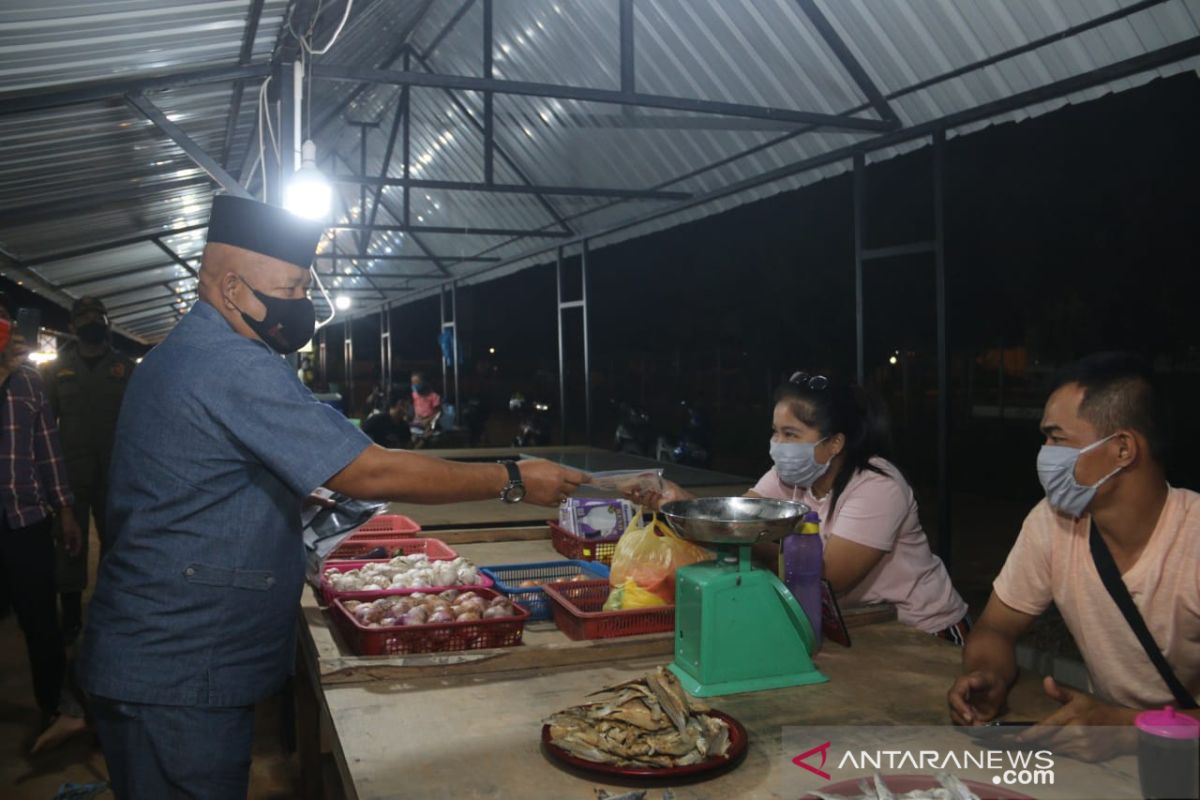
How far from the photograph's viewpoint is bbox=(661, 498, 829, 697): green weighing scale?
2084 mm

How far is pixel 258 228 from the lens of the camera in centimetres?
210

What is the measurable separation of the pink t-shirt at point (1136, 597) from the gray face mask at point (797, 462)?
0.87 m

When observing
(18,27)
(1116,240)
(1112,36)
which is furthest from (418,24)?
(1116,240)

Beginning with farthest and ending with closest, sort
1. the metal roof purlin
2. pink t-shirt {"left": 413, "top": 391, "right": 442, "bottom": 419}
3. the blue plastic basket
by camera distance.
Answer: pink t-shirt {"left": 413, "top": 391, "right": 442, "bottom": 419} < the metal roof purlin < the blue plastic basket

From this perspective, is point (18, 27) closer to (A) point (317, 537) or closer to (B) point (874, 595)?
(A) point (317, 537)

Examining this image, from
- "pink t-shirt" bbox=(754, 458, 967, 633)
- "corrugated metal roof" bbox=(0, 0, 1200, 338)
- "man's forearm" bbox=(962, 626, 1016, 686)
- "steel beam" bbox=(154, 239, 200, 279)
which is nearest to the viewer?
"man's forearm" bbox=(962, 626, 1016, 686)

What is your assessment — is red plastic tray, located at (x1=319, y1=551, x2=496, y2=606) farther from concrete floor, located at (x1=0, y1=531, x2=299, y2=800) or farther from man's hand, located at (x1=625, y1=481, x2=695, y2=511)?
concrete floor, located at (x1=0, y1=531, x2=299, y2=800)

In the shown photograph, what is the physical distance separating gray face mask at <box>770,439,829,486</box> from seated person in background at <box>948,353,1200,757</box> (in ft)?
3.10

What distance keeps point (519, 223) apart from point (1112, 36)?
789 cm

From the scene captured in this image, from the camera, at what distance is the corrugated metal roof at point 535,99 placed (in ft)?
14.9

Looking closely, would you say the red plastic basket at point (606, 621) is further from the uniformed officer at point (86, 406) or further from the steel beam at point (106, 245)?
the steel beam at point (106, 245)

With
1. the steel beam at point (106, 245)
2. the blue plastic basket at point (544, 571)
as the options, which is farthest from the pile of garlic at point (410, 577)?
the steel beam at point (106, 245)

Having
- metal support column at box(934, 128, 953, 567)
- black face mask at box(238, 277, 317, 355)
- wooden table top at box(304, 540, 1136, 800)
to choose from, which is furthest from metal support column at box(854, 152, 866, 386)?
black face mask at box(238, 277, 317, 355)

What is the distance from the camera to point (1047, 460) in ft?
7.09
